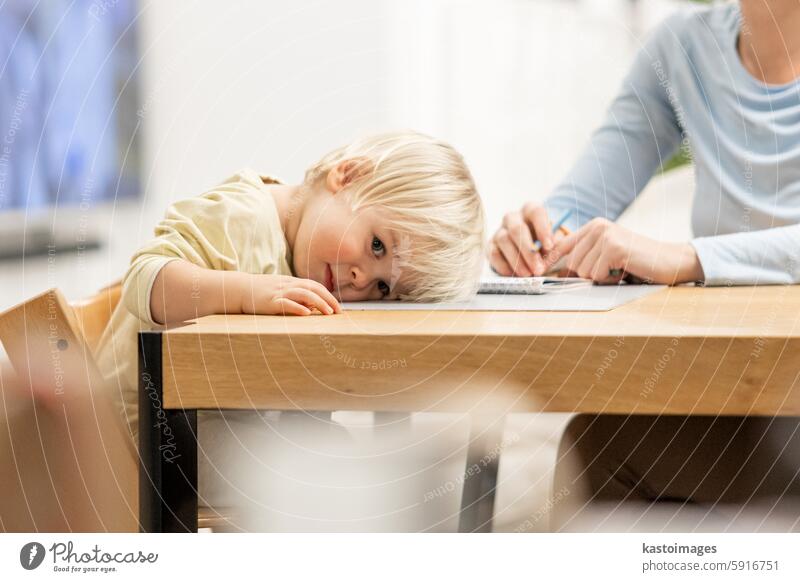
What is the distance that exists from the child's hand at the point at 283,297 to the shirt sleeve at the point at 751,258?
0.36 meters

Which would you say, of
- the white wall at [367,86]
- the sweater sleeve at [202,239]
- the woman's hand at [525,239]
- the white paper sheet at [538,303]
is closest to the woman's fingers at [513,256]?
→ the woman's hand at [525,239]

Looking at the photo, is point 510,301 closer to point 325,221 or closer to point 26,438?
point 325,221

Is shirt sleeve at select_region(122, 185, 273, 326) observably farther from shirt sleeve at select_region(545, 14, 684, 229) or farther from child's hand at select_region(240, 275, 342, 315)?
shirt sleeve at select_region(545, 14, 684, 229)

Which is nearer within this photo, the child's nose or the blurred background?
the child's nose

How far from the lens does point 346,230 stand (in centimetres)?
69

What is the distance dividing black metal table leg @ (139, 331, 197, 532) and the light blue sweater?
1.72 ft

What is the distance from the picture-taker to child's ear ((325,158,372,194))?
0.73m

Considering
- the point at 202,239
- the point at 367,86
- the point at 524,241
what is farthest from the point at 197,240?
the point at 367,86

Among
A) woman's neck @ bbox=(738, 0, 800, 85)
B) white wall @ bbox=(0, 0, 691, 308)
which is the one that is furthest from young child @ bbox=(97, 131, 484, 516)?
white wall @ bbox=(0, 0, 691, 308)

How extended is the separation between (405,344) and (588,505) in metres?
0.38

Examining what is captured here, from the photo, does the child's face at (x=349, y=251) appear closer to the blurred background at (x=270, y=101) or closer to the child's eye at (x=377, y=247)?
the child's eye at (x=377, y=247)

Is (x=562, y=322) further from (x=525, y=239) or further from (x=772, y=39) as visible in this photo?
(x=772, y=39)

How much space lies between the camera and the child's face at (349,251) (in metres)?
0.69

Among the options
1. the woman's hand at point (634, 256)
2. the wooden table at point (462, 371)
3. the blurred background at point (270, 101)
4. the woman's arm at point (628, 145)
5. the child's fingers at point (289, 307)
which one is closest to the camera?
the wooden table at point (462, 371)
